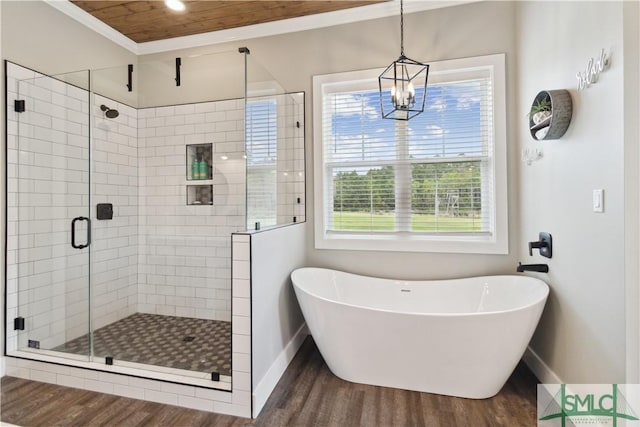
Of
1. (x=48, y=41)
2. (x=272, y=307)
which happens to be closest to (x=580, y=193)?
(x=272, y=307)

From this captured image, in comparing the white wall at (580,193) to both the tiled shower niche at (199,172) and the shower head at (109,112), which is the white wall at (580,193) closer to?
the tiled shower niche at (199,172)

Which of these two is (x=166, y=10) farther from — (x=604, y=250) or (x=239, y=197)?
(x=604, y=250)

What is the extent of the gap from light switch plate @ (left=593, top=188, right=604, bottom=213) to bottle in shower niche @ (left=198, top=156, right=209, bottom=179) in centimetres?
277

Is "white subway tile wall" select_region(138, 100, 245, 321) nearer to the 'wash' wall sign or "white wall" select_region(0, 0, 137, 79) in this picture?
"white wall" select_region(0, 0, 137, 79)

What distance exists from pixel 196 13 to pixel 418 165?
2345 mm

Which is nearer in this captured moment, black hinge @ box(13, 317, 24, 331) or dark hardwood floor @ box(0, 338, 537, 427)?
dark hardwood floor @ box(0, 338, 537, 427)

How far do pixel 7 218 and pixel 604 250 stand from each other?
141 inches

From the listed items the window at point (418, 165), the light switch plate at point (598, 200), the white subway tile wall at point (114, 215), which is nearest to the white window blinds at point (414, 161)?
the window at point (418, 165)

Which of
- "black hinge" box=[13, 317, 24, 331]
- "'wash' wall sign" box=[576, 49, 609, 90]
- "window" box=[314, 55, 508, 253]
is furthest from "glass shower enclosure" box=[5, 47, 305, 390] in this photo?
"'wash' wall sign" box=[576, 49, 609, 90]

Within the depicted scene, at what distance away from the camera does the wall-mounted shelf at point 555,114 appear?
5.51ft

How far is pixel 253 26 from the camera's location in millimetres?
2928

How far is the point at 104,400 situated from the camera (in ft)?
6.23

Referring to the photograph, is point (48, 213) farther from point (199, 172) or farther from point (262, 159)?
point (262, 159)

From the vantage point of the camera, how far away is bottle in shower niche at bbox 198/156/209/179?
115 inches
